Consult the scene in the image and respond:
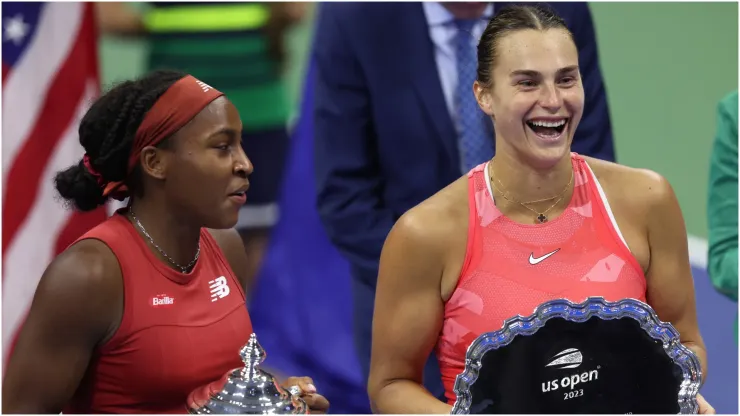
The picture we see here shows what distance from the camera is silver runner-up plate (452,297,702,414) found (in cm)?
176

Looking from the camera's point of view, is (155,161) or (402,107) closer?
(155,161)

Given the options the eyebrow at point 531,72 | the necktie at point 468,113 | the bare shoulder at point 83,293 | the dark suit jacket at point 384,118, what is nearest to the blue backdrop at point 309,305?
the dark suit jacket at point 384,118

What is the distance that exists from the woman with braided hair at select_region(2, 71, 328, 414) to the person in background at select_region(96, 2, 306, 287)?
1677mm

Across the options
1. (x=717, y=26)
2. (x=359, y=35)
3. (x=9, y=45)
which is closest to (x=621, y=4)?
(x=717, y=26)

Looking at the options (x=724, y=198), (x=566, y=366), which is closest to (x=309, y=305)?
(x=724, y=198)

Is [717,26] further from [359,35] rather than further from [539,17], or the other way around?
[539,17]

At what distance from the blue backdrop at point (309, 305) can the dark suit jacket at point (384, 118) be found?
3.82 ft

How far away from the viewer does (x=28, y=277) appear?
3.46 metres

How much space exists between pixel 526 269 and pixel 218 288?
0.54m

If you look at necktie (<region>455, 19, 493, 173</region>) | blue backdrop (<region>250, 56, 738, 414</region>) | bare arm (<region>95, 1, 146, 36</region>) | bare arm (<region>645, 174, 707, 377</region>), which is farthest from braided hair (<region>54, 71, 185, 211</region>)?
Result: blue backdrop (<region>250, 56, 738, 414</region>)

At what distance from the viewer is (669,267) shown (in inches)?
79.7

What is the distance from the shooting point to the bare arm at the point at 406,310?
6.48 ft

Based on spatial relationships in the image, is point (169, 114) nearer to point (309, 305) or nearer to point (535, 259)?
point (535, 259)

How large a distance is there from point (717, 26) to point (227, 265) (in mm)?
2858
